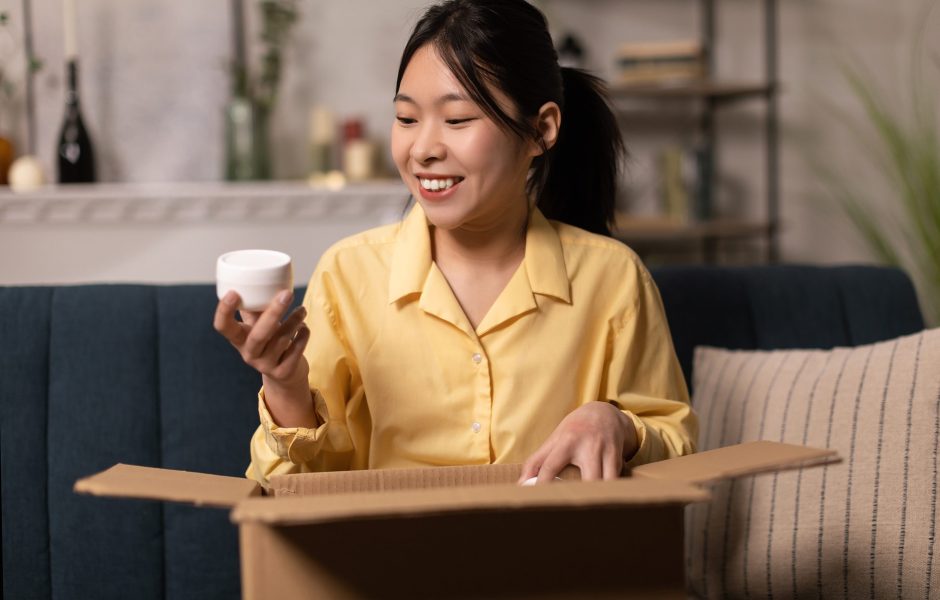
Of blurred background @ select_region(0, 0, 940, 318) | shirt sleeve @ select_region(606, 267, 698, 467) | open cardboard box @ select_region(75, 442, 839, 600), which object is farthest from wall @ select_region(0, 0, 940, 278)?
open cardboard box @ select_region(75, 442, 839, 600)

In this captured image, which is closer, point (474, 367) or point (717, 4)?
point (474, 367)

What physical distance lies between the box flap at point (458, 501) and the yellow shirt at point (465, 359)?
42cm

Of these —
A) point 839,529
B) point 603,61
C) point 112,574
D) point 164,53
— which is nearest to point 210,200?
point 164,53

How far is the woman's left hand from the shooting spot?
0.97 meters

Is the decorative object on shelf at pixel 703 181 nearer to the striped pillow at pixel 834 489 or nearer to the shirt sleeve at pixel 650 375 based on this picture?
the striped pillow at pixel 834 489

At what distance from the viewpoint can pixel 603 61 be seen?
372cm

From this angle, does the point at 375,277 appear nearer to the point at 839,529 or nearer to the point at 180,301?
the point at 180,301

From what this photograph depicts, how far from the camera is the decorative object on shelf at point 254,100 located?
327cm

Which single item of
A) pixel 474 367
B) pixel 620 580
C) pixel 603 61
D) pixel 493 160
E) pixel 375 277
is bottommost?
pixel 620 580

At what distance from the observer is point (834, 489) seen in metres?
1.34

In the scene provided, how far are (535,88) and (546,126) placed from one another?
52mm

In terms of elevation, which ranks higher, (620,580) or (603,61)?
(603,61)

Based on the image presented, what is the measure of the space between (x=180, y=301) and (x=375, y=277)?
1.37ft

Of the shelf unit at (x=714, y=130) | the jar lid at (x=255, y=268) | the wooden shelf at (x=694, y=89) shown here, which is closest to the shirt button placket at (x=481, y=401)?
the jar lid at (x=255, y=268)
